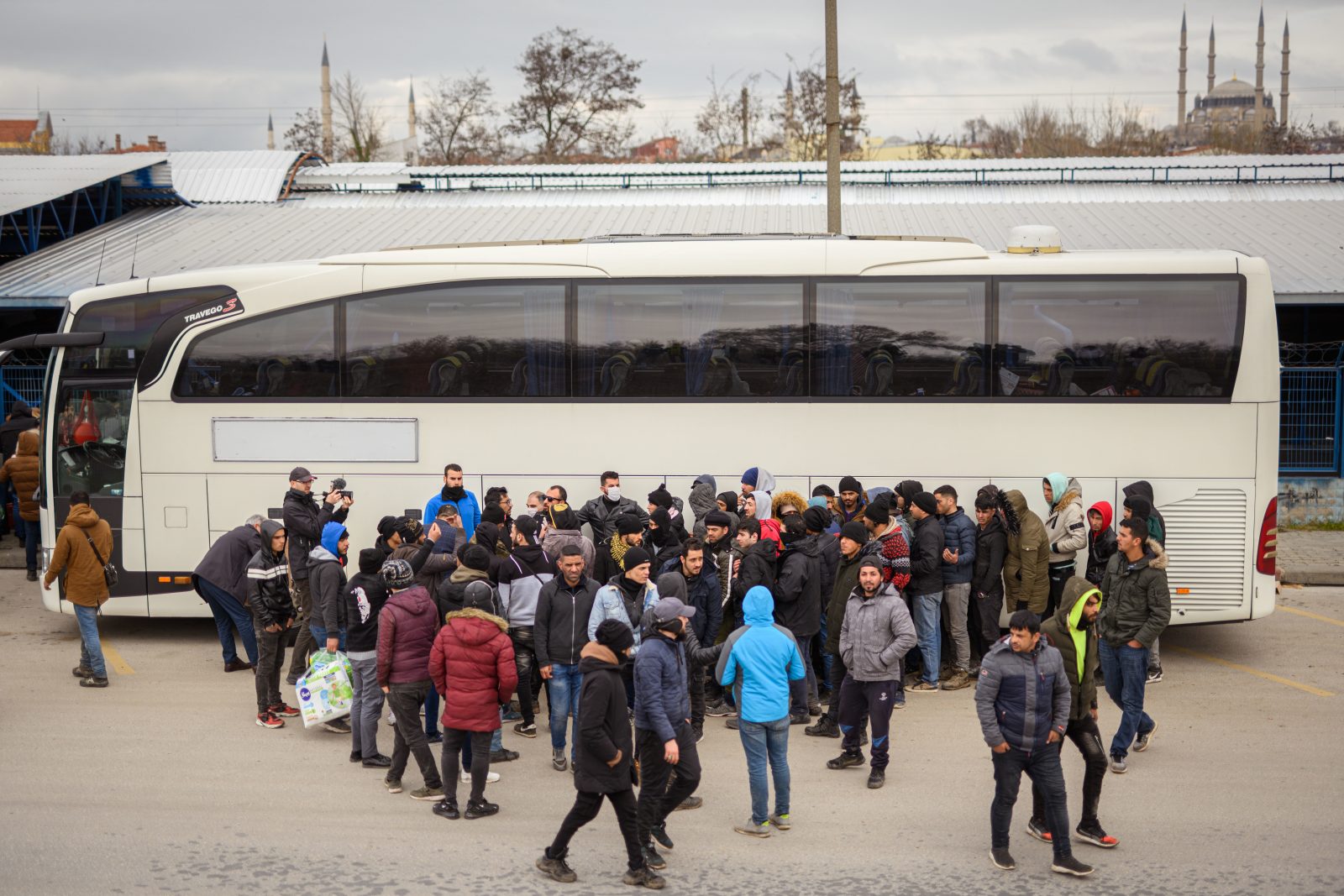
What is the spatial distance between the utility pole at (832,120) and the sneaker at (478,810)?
919cm

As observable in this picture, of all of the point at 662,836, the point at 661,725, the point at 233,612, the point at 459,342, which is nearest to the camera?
the point at 661,725

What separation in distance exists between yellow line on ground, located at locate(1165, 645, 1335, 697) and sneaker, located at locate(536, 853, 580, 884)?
6955 millimetres

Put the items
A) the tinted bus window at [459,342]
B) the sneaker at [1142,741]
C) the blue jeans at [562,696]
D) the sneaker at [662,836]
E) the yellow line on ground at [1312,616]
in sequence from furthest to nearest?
the yellow line on ground at [1312,616] → the tinted bus window at [459,342] → the sneaker at [1142,741] → the blue jeans at [562,696] → the sneaker at [662,836]

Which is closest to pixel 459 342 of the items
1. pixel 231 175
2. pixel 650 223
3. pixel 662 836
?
pixel 662 836

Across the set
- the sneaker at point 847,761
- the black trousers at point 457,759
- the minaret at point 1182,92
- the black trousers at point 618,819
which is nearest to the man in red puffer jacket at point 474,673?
the black trousers at point 457,759

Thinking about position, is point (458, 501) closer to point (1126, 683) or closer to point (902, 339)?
point (902, 339)

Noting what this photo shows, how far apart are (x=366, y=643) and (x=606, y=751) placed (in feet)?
8.39

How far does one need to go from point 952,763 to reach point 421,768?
3.78 meters

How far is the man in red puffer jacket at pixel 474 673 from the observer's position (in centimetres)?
736

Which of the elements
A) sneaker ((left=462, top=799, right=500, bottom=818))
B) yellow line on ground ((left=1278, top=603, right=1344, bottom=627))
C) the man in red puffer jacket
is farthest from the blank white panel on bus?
yellow line on ground ((left=1278, top=603, right=1344, bottom=627))

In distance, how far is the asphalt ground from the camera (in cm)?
677

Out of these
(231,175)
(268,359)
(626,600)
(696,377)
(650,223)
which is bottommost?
(626,600)

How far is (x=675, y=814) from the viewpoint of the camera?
25.7ft

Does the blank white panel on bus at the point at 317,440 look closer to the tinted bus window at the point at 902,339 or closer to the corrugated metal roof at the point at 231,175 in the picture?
the tinted bus window at the point at 902,339
